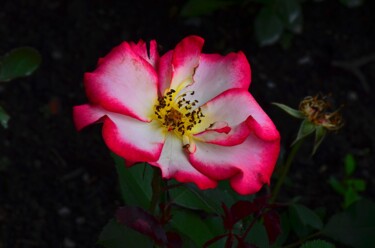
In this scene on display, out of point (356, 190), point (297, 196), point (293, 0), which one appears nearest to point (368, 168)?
point (356, 190)

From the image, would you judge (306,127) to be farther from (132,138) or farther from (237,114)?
(132,138)

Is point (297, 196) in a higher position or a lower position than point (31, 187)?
lower

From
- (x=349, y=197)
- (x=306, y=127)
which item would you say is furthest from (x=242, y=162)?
Result: (x=349, y=197)

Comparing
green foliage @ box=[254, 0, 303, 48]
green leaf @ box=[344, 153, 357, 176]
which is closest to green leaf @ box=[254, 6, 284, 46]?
green foliage @ box=[254, 0, 303, 48]

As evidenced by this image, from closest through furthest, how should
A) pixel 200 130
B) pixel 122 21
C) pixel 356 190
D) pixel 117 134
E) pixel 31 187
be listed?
pixel 117 134
pixel 200 130
pixel 31 187
pixel 356 190
pixel 122 21

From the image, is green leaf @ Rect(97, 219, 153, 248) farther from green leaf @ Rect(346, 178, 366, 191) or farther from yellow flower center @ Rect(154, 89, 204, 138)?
green leaf @ Rect(346, 178, 366, 191)

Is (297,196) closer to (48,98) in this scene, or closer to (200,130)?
(48,98)

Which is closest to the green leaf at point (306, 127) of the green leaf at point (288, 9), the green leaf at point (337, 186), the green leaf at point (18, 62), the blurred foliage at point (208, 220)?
the blurred foliage at point (208, 220)
